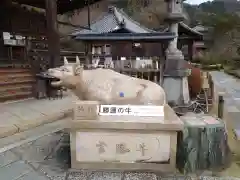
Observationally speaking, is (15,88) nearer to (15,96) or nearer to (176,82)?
(15,96)

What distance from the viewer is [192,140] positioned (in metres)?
3.54

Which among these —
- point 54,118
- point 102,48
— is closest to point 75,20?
point 102,48

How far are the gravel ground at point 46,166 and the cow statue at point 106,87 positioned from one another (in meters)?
1.07

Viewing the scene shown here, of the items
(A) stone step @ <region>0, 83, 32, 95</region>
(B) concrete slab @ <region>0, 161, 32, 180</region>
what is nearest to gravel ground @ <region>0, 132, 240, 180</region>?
(B) concrete slab @ <region>0, 161, 32, 180</region>

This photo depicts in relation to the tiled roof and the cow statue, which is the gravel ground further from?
the tiled roof

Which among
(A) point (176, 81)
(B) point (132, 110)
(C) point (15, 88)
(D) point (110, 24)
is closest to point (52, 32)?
(C) point (15, 88)

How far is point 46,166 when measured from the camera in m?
3.80

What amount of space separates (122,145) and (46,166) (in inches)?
48.5

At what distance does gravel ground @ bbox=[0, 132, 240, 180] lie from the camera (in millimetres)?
3439

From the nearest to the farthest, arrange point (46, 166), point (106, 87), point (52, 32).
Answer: point (46, 166)
point (106, 87)
point (52, 32)

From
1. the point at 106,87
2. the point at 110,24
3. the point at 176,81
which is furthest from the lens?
the point at 110,24

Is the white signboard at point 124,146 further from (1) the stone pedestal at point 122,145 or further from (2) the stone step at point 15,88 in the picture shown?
(2) the stone step at point 15,88

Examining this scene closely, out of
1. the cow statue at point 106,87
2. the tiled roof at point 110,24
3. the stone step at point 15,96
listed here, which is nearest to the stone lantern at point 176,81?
the cow statue at point 106,87

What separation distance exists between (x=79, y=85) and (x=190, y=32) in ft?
102
